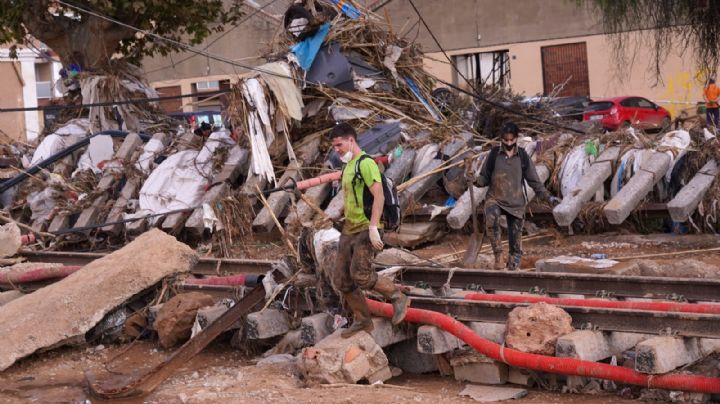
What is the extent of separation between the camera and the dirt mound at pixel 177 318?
8.85 meters

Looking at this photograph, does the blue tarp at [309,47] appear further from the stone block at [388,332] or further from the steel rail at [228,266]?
the stone block at [388,332]

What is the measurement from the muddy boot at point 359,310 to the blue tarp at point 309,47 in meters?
8.15

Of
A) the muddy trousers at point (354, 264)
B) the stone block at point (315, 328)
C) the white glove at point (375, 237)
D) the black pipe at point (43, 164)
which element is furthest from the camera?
the black pipe at point (43, 164)

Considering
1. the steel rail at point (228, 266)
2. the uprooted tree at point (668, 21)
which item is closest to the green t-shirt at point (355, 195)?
the steel rail at point (228, 266)

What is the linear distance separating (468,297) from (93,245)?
8.92m

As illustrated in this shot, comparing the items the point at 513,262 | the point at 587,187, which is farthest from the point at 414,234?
the point at 513,262

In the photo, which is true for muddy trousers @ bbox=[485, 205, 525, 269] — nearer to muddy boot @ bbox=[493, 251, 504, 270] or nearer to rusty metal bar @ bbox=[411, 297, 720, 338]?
muddy boot @ bbox=[493, 251, 504, 270]

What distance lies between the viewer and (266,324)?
828 centimetres

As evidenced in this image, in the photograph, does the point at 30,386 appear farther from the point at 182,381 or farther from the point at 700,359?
the point at 700,359

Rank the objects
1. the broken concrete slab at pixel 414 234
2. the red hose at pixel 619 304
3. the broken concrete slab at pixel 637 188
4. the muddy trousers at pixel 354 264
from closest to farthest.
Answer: the red hose at pixel 619 304 → the muddy trousers at pixel 354 264 → the broken concrete slab at pixel 637 188 → the broken concrete slab at pixel 414 234

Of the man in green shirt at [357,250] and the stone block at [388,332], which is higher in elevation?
the man in green shirt at [357,250]

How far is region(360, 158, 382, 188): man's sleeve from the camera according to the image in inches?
290

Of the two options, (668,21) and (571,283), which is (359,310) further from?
(668,21)

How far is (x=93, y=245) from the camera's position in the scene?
15.3 metres
